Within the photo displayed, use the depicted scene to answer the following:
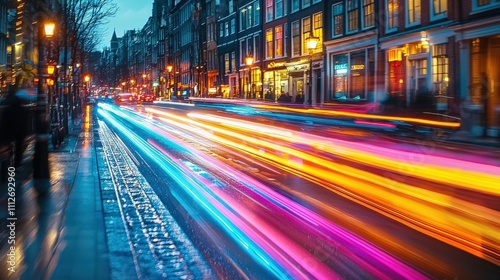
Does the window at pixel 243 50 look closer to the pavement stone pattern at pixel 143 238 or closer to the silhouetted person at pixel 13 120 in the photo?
the pavement stone pattern at pixel 143 238

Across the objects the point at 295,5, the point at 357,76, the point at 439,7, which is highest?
the point at 295,5

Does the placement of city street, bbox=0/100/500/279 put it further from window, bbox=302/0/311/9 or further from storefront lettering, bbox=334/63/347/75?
window, bbox=302/0/311/9

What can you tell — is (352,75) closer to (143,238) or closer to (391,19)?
(391,19)

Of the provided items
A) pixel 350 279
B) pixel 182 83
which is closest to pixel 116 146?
pixel 350 279

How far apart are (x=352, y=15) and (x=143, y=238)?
29.7m

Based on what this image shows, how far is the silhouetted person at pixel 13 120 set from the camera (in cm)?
1305

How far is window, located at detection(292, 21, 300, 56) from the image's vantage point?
43.6m

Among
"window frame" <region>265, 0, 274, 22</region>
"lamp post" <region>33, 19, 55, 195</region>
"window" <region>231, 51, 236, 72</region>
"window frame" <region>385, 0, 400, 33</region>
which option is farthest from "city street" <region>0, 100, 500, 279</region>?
"window" <region>231, 51, 236, 72</region>

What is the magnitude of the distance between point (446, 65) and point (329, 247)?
2067 cm

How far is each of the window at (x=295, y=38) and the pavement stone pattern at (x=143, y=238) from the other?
1226 inches

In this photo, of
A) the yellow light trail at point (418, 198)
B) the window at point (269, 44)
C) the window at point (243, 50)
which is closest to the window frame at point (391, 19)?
the yellow light trail at point (418, 198)

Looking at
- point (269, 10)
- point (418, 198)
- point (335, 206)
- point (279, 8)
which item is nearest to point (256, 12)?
point (269, 10)

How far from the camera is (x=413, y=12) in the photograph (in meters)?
28.9

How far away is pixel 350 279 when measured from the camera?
6.13m
